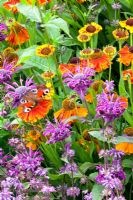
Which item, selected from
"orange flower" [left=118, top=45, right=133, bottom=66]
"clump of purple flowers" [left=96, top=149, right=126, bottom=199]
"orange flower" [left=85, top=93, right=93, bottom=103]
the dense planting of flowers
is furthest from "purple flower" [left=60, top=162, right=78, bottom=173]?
"orange flower" [left=118, top=45, right=133, bottom=66]

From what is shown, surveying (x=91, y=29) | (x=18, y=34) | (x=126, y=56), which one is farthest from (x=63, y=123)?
Result: (x=18, y=34)

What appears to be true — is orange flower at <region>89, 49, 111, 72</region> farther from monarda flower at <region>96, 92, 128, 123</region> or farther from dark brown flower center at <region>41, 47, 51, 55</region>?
monarda flower at <region>96, 92, 128, 123</region>

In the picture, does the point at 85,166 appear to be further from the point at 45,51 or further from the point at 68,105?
the point at 45,51

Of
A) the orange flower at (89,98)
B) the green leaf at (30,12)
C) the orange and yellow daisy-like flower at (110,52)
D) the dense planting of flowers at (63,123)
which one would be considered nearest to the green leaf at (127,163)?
the dense planting of flowers at (63,123)

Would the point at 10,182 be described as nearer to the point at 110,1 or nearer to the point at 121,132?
the point at 121,132

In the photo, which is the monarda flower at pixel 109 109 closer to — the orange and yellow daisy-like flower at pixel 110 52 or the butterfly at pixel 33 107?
the butterfly at pixel 33 107

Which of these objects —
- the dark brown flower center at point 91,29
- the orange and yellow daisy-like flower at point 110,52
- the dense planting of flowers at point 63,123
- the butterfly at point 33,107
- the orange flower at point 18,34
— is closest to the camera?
the dense planting of flowers at point 63,123
